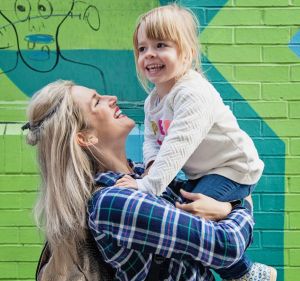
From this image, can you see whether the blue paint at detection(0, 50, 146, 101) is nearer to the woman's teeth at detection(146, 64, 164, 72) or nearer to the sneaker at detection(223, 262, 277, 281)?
the woman's teeth at detection(146, 64, 164, 72)

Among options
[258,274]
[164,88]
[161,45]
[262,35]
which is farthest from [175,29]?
[262,35]

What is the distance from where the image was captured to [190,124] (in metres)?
2.45

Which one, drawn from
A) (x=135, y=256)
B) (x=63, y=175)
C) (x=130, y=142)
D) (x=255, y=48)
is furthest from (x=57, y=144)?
(x=255, y=48)

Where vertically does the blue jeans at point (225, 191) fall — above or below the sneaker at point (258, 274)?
above

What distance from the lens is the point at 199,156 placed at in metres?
2.62

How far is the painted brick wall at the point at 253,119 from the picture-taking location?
3.99 meters

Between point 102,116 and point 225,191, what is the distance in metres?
0.55

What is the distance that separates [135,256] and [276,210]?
200 cm

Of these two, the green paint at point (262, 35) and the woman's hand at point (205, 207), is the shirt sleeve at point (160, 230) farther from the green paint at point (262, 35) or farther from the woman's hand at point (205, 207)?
the green paint at point (262, 35)

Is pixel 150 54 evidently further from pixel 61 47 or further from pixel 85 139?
pixel 61 47

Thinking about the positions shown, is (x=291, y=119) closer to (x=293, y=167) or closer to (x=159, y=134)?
(x=293, y=167)

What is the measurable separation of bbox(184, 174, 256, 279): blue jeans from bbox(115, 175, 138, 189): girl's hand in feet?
0.99

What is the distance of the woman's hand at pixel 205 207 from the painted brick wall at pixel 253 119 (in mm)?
1681

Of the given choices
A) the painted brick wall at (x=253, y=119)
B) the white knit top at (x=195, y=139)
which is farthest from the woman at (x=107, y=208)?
the painted brick wall at (x=253, y=119)
